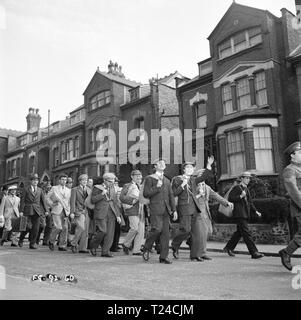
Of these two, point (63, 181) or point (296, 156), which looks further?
point (63, 181)

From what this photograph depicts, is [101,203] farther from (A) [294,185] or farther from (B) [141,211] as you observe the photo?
(A) [294,185]

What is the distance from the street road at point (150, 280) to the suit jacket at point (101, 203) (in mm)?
1159

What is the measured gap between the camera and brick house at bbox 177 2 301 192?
18078 millimetres

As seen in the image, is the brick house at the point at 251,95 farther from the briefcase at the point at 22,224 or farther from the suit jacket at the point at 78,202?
the briefcase at the point at 22,224

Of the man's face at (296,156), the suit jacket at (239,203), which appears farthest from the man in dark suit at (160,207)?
the man's face at (296,156)

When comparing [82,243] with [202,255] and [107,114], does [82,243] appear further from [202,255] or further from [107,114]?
[107,114]

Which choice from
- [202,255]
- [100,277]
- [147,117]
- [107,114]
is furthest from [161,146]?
[100,277]

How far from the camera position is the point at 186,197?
7.43 m

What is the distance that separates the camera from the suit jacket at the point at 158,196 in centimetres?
704

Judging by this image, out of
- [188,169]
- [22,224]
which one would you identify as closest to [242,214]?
[188,169]

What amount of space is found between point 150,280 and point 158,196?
206cm

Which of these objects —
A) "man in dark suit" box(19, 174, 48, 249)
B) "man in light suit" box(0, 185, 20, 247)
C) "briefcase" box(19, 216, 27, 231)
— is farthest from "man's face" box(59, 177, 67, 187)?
"man in light suit" box(0, 185, 20, 247)

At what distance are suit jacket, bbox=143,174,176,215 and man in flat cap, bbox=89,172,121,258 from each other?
1719mm
